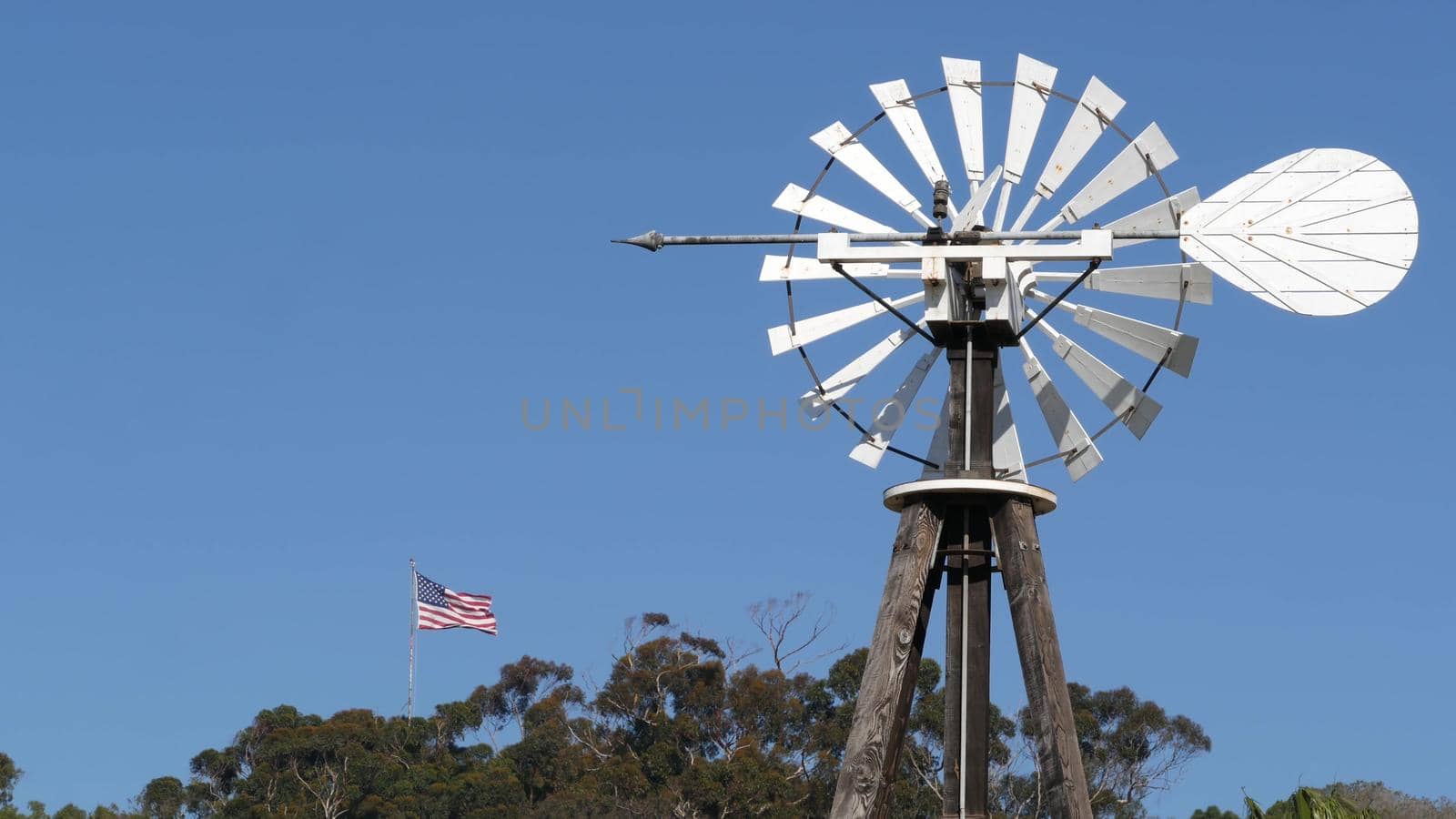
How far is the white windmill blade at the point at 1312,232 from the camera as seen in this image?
1246 centimetres

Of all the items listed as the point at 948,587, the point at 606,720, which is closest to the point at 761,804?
the point at 606,720

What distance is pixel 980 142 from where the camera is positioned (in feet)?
44.0

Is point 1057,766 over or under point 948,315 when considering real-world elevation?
under

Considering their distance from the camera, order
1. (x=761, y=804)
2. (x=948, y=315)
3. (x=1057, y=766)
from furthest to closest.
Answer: (x=761, y=804), (x=948, y=315), (x=1057, y=766)

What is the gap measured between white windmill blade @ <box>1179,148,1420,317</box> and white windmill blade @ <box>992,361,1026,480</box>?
1508 mm

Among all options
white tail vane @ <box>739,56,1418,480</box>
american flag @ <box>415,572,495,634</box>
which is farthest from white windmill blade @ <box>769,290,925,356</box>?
american flag @ <box>415,572,495,634</box>

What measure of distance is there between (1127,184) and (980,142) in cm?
109

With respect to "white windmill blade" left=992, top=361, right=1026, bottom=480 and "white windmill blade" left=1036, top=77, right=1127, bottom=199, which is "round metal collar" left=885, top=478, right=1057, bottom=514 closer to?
"white windmill blade" left=992, top=361, right=1026, bottom=480

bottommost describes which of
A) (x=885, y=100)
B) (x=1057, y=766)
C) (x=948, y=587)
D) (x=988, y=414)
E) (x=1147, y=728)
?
(x=1057, y=766)

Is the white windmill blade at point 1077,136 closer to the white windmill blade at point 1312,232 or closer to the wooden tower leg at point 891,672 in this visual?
the white windmill blade at point 1312,232

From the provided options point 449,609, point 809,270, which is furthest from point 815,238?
point 449,609

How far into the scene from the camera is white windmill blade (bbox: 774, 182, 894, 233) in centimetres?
1324

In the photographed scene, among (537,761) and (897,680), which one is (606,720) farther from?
(897,680)

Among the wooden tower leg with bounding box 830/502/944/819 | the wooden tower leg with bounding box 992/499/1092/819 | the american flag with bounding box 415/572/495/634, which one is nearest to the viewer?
the wooden tower leg with bounding box 992/499/1092/819
